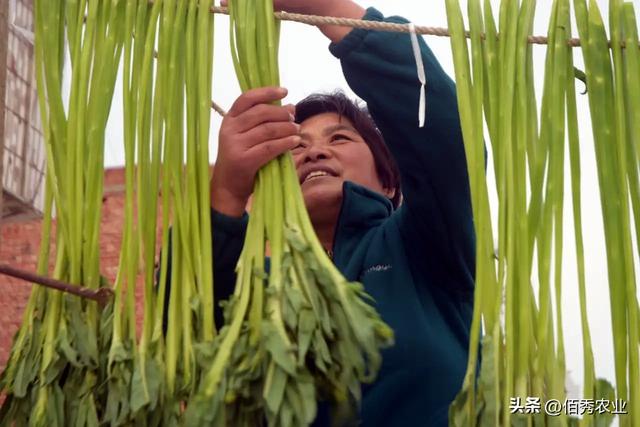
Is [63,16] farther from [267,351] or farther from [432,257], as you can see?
[432,257]

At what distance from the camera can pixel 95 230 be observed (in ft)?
4.69

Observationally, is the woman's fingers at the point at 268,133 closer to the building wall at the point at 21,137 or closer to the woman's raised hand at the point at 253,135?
the woman's raised hand at the point at 253,135

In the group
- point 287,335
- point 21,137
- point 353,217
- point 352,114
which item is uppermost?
point 21,137

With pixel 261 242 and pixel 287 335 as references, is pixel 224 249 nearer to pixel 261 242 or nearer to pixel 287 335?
pixel 261 242

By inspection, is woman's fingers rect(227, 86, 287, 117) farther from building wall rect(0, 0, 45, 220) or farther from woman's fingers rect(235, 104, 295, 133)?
building wall rect(0, 0, 45, 220)

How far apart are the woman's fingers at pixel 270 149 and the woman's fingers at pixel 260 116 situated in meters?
0.03

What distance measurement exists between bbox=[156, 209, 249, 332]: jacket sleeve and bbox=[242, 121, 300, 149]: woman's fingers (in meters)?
0.17

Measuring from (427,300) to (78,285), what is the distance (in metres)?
0.81

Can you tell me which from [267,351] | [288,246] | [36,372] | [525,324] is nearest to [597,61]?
[525,324]

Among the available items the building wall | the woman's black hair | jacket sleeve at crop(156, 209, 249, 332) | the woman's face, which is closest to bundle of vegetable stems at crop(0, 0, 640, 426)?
jacket sleeve at crop(156, 209, 249, 332)

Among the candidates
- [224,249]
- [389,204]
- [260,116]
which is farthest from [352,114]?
[260,116]

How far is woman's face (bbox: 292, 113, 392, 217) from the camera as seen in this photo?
7.38ft

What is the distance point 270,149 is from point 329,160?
2.98 feet

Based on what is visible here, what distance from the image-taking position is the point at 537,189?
4.48ft
